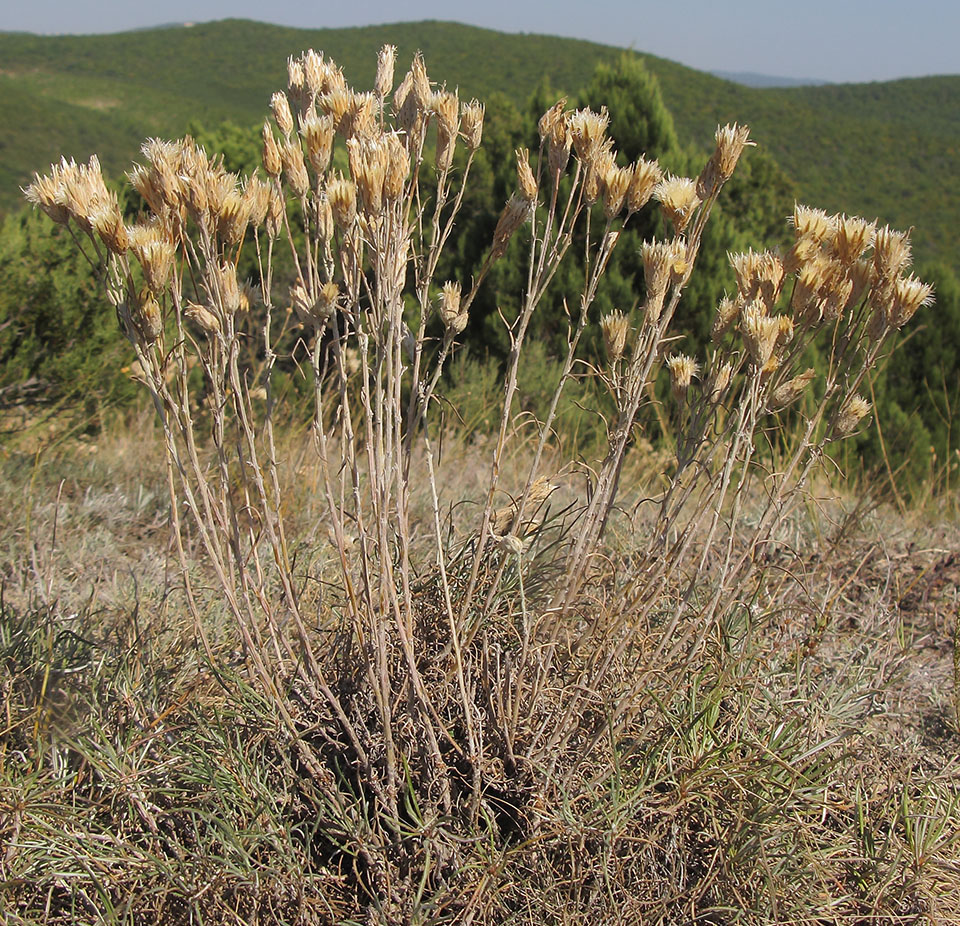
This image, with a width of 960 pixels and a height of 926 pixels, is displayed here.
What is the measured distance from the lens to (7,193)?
23422 mm

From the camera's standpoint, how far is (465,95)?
90.7 ft

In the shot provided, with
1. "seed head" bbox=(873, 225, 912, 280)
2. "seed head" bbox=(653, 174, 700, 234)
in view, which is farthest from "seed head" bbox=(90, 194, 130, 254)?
"seed head" bbox=(873, 225, 912, 280)

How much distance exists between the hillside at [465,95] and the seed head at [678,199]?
1705 cm

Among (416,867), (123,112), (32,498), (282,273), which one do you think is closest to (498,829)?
(416,867)

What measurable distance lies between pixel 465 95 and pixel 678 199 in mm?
28956

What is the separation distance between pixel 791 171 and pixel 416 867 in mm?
32006

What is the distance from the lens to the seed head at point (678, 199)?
4.64 feet

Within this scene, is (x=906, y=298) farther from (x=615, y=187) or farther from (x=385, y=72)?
(x=385, y=72)

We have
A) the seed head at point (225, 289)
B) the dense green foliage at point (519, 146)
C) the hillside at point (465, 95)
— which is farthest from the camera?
the hillside at point (465, 95)

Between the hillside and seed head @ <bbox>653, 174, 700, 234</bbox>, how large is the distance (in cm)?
1705

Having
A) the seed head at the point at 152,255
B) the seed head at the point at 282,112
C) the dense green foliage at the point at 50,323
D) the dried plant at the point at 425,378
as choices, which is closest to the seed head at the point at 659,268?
the dried plant at the point at 425,378

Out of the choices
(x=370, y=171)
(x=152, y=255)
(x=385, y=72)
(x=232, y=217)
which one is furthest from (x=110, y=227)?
(x=385, y=72)

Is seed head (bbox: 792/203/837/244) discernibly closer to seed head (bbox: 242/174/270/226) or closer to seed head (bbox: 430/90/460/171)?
seed head (bbox: 430/90/460/171)

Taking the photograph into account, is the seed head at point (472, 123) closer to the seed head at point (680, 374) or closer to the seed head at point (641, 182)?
the seed head at point (641, 182)
